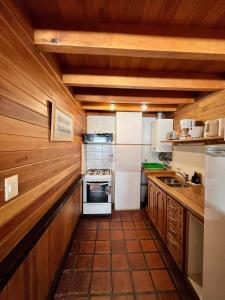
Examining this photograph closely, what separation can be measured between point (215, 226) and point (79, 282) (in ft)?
5.02

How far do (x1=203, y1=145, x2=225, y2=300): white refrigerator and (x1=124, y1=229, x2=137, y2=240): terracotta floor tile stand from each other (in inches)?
57.1

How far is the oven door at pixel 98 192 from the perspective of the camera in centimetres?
328

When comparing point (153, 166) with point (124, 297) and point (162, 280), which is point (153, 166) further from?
point (124, 297)

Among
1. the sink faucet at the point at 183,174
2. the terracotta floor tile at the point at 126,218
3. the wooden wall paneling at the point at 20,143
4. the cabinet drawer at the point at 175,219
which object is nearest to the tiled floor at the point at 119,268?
the terracotta floor tile at the point at 126,218

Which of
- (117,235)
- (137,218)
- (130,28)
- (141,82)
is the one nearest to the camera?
(130,28)

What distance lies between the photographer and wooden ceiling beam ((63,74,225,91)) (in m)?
1.99

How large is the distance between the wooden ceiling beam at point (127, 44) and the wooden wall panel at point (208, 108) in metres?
0.94

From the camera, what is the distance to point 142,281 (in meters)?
1.79

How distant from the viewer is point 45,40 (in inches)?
48.2

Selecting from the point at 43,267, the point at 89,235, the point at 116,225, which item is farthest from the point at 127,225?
the point at 43,267

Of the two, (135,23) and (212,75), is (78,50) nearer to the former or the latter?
(135,23)

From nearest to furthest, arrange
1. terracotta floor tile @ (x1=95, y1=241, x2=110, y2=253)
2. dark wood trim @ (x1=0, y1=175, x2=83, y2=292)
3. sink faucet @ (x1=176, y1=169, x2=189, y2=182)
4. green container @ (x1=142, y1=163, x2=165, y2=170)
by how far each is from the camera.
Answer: dark wood trim @ (x1=0, y1=175, x2=83, y2=292) → terracotta floor tile @ (x1=95, y1=241, x2=110, y2=253) → sink faucet @ (x1=176, y1=169, x2=189, y2=182) → green container @ (x1=142, y1=163, x2=165, y2=170)

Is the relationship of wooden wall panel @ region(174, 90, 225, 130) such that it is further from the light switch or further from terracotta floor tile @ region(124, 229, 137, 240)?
the light switch

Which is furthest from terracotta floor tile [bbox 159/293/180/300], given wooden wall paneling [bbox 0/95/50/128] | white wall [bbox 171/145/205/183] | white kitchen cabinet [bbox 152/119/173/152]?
white kitchen cabinet [bbox 152/119/173/152]
